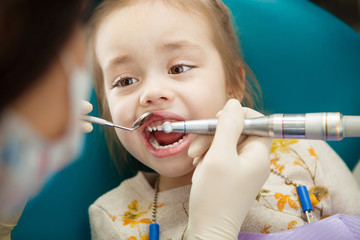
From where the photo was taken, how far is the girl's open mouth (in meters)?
0.95

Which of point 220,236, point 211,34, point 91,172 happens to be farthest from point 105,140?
point 220,236

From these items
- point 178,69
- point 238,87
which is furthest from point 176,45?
point 238,87

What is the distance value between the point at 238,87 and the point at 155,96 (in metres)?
0.34

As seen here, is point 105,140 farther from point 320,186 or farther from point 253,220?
point 320,186

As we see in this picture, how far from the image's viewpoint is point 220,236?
0.75 metres

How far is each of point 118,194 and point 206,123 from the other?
52cm

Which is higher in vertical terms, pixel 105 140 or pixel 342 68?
pixel 342 68

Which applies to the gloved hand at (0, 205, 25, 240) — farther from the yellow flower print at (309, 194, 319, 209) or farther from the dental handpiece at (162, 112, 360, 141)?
the yellow flower print at (309, 194, 319, 209)

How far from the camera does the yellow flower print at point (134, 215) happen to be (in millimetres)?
1091

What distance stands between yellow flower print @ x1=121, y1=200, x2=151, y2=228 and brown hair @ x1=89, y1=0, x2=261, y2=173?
22 cm

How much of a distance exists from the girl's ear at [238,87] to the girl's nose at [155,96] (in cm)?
24

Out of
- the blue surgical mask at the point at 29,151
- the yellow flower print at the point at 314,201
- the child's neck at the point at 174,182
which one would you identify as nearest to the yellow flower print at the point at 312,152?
the yellow flower print at the point at 314,201

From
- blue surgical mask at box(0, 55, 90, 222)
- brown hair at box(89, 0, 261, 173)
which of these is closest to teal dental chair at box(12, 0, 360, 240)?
brown hair at box(89, 0, 261, 173)

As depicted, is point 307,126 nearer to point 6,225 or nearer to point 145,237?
point 145,237
